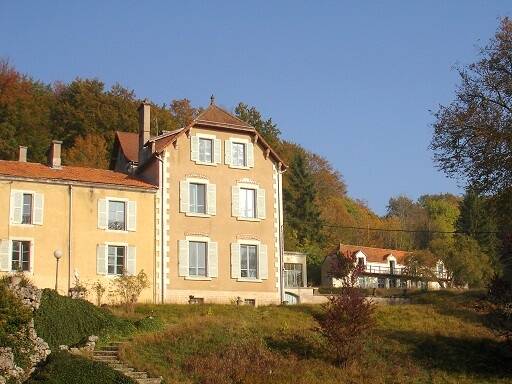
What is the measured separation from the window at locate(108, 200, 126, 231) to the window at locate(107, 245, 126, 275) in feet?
2.94

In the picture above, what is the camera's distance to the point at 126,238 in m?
36.2

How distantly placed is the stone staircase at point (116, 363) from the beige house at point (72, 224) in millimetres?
9103

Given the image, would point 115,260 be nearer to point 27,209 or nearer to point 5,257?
point 27,209

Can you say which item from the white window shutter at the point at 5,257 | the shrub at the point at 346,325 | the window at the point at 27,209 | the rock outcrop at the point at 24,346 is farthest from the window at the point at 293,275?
the rock outcrop at the point at 24,346

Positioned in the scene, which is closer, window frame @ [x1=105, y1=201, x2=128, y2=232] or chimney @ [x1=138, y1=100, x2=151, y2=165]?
window frame @ [x1=105, y1=201, x2=128, y2=232]

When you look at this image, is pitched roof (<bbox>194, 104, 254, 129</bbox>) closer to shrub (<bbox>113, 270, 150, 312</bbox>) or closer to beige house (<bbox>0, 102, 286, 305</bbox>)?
beige house (<bbox>0, 102, 286, 305</bbox>)

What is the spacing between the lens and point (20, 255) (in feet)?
111

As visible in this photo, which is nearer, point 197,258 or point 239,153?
point 197,258

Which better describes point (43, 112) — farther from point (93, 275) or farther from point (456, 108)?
point (456, 108)

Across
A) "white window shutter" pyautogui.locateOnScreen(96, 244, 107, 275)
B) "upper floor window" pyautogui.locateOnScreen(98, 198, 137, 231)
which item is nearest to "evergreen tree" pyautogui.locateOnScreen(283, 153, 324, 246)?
"upper floor window" pyautogui.locateOnScreen(98, 198, 137, 231)

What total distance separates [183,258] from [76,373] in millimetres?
14783

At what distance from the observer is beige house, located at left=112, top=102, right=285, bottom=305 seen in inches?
1460

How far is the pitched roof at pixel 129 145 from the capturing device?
44.1 m

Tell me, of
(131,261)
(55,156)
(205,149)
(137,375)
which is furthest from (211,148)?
(137,375)
